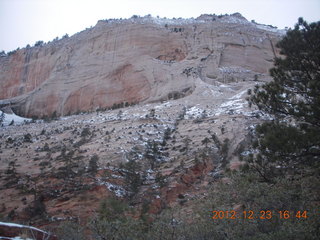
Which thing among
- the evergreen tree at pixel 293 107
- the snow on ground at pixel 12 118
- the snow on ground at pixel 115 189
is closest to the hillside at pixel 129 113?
the snow on ground at pixel 115 189

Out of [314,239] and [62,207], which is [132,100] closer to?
[62,207]

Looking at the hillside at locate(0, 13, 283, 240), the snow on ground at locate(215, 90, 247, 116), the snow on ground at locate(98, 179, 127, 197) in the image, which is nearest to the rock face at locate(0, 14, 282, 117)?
the hillside at locate(0, 13, 283, 240)

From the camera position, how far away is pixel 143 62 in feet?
160

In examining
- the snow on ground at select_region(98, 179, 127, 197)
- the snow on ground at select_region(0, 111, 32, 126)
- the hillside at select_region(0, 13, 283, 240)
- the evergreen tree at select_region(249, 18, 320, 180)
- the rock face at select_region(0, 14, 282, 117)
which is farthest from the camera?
the rock face at select_region(0, 14, 282, 117)

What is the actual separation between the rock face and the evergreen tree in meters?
26.8

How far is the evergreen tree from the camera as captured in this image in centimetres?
963

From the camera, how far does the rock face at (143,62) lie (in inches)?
1732

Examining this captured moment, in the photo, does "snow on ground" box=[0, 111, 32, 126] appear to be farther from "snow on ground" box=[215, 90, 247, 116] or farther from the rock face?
"snow on ground" box=[215, 90, 247, 116]

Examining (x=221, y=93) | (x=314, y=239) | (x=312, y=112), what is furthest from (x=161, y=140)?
(x=314, y=239)

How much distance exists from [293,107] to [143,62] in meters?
39.5

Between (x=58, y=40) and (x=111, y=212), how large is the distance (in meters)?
58.6

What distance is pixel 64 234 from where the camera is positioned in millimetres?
10820

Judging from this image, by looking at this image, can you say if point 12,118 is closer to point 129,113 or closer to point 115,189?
point 129,113

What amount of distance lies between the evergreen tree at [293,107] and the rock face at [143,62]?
26769 mm
